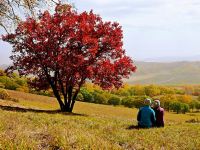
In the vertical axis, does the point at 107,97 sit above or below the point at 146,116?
above

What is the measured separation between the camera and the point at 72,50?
42.3 m

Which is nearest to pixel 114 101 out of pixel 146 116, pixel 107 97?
pixel 107 97

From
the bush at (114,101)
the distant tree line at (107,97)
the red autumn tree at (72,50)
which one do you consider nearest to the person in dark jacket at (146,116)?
the red autumn tree at (72,50)

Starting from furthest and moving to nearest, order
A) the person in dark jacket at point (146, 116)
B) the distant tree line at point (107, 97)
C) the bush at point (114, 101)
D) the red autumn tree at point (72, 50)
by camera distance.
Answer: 1. the bush at point (114, 101)
2. the distant tree line at point (107, 97)
3. the red autumn tree at point (72, 50)
4. the person in dark jacket at point (146, 116)

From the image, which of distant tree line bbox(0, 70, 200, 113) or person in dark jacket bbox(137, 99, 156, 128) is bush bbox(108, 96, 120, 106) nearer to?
distant tree line bbox(0, 70, 200, 113)

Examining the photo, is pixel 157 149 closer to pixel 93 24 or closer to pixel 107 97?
pixel 93 24

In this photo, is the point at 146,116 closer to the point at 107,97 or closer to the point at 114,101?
the point at 114,101

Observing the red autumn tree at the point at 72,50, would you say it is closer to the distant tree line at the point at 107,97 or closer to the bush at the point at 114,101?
the distant tree line at the point at 107,97

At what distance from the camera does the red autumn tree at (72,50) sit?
41.5 m

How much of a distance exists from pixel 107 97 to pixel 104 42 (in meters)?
76.5

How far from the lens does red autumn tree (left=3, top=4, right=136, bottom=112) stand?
1635 inches

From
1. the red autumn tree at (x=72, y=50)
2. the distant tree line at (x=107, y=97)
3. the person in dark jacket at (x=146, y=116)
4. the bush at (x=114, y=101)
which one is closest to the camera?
the person in dark jacket at (x=146, y=116)

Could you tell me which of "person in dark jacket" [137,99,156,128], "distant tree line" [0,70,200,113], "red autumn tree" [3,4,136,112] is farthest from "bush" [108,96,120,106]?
"person in dark jacket" [137,99,156,128]

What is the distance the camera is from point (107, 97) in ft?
391
